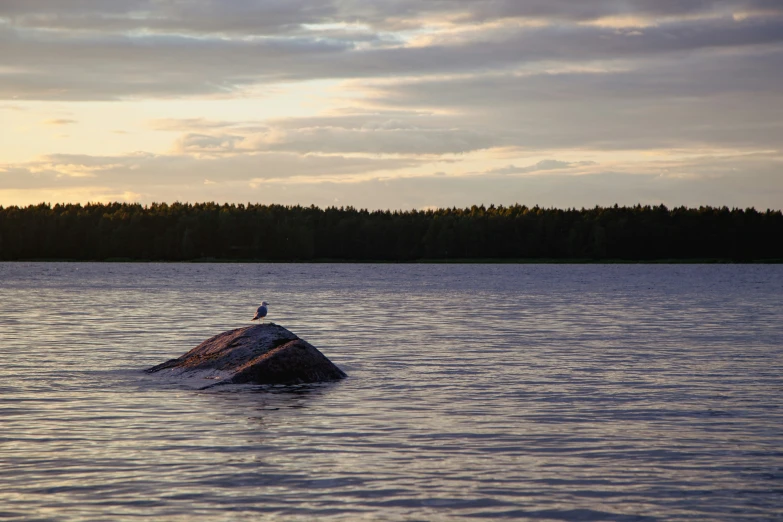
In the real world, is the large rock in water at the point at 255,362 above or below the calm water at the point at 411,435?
above

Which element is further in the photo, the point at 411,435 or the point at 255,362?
the point at 255,362

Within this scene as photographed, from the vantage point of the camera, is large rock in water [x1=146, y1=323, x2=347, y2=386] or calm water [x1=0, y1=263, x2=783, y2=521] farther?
large rock in water [x1=146, y1=323, x2=347, y2=386]

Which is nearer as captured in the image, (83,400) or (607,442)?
(607,442)

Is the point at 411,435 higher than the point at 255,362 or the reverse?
the reverse

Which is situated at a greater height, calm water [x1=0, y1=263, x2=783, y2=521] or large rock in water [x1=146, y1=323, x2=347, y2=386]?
large rock in water [x1=146, y1=323, x2=347, y2=386]

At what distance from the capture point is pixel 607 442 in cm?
1493

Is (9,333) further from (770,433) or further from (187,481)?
(770,433)

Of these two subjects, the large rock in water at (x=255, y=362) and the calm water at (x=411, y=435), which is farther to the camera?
the large rock in water at (x=255, y=362)

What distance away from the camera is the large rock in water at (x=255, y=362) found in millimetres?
21141

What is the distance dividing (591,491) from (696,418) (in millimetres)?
6080

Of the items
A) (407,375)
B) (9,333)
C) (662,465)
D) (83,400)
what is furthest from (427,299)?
(662,465)

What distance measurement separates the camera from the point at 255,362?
21.2 metres

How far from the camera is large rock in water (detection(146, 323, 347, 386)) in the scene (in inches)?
832

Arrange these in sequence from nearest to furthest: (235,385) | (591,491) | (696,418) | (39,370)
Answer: (591,491)
(696,418)
(235,385)
(39,370)
